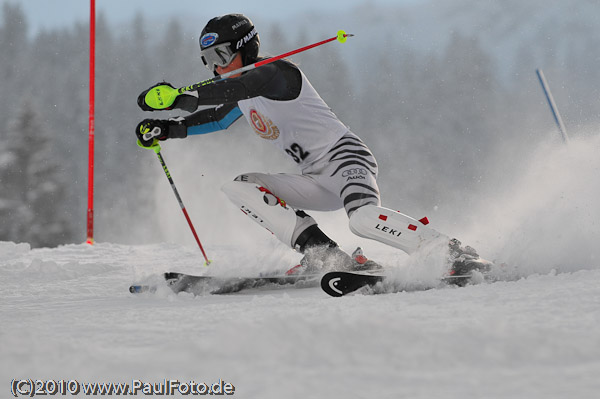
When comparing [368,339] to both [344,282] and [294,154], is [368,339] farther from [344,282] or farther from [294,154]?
[294,154]

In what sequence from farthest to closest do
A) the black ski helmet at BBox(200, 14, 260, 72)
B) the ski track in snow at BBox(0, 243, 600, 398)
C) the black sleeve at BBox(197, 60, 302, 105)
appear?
1. the black ski helmet at BBox(200, 14, 260, 72)
2. the black sleeve at BBox(197, 60, 302, 105)
3. the ski track in snow at BBox(0, 243, 600, 398)

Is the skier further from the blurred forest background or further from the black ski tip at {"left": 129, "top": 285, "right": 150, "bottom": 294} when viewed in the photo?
the blurred forest background

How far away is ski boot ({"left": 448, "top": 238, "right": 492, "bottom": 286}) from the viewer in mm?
2469

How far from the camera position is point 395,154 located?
28547 millimetres

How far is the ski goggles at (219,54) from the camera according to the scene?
10.3 ft

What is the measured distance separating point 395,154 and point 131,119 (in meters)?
14.1

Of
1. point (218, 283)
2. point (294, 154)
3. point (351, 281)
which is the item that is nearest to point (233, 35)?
point (294, 154)

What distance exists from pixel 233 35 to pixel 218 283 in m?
1.31

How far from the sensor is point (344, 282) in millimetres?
2354

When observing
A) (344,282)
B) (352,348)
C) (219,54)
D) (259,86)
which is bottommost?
(352,348)

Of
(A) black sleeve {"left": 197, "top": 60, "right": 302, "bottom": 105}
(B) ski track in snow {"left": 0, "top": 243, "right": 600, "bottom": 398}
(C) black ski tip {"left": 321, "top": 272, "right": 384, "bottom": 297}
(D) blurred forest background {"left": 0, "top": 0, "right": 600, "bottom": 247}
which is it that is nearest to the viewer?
(B) ski track in snow {"left": 0, "top": 243, "right": 600, "bottom": 398}

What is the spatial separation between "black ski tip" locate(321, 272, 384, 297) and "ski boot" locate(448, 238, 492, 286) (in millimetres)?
330

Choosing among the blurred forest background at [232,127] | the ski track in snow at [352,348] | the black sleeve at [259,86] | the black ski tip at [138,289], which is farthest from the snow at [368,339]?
the blurred forest background at [232,127]

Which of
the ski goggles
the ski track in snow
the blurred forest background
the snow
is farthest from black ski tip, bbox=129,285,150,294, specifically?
the blurred forest background
